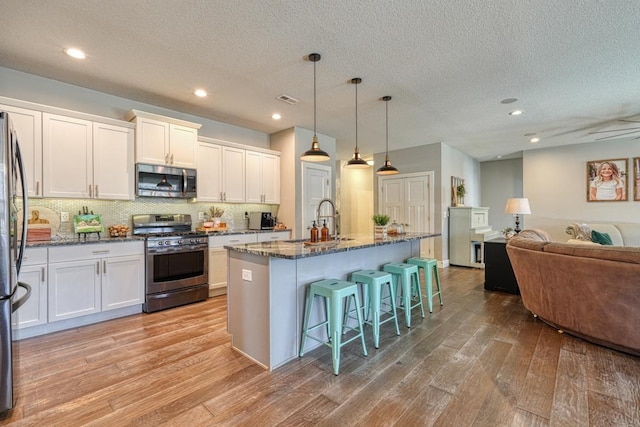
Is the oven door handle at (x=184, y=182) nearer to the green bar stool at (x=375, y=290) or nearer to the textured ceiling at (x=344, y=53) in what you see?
the textured ceiling at (x=344, y=53)

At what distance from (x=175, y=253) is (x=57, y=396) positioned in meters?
1.98

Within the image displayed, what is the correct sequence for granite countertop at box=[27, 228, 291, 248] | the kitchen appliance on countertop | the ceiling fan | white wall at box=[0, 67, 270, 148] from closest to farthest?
granite countertop at box=[27, 228, 291, 248] → white wall at box=[0, 67, 270, 148] → the ceiling fan → the kitchen appliance on countertop

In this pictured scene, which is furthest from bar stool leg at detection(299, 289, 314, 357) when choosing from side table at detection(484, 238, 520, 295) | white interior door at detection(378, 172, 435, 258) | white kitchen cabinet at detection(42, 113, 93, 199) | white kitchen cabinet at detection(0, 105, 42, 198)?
white interior door at detection(378, 172, 435, 258)

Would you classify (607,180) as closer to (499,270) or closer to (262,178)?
(499,270)

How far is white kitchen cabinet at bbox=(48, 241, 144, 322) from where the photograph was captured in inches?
119

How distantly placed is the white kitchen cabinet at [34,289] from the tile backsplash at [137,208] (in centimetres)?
70

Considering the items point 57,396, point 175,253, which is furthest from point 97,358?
point 175,253

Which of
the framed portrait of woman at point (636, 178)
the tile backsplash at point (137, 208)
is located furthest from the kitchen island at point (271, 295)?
the framed portrait of woman at point (636, 178)

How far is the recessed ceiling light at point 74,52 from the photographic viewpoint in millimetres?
2771

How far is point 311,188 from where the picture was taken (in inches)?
219

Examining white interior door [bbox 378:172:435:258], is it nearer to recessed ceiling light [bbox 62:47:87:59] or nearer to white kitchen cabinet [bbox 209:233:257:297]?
white kitchen cabinet [bbox 209:233:257:297]

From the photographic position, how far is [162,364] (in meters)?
2.39

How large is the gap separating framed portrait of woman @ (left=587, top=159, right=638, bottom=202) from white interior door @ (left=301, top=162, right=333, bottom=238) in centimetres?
585

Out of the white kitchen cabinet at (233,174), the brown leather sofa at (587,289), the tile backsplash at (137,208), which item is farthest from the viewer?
the white kitchen cabinet at (233,174)
